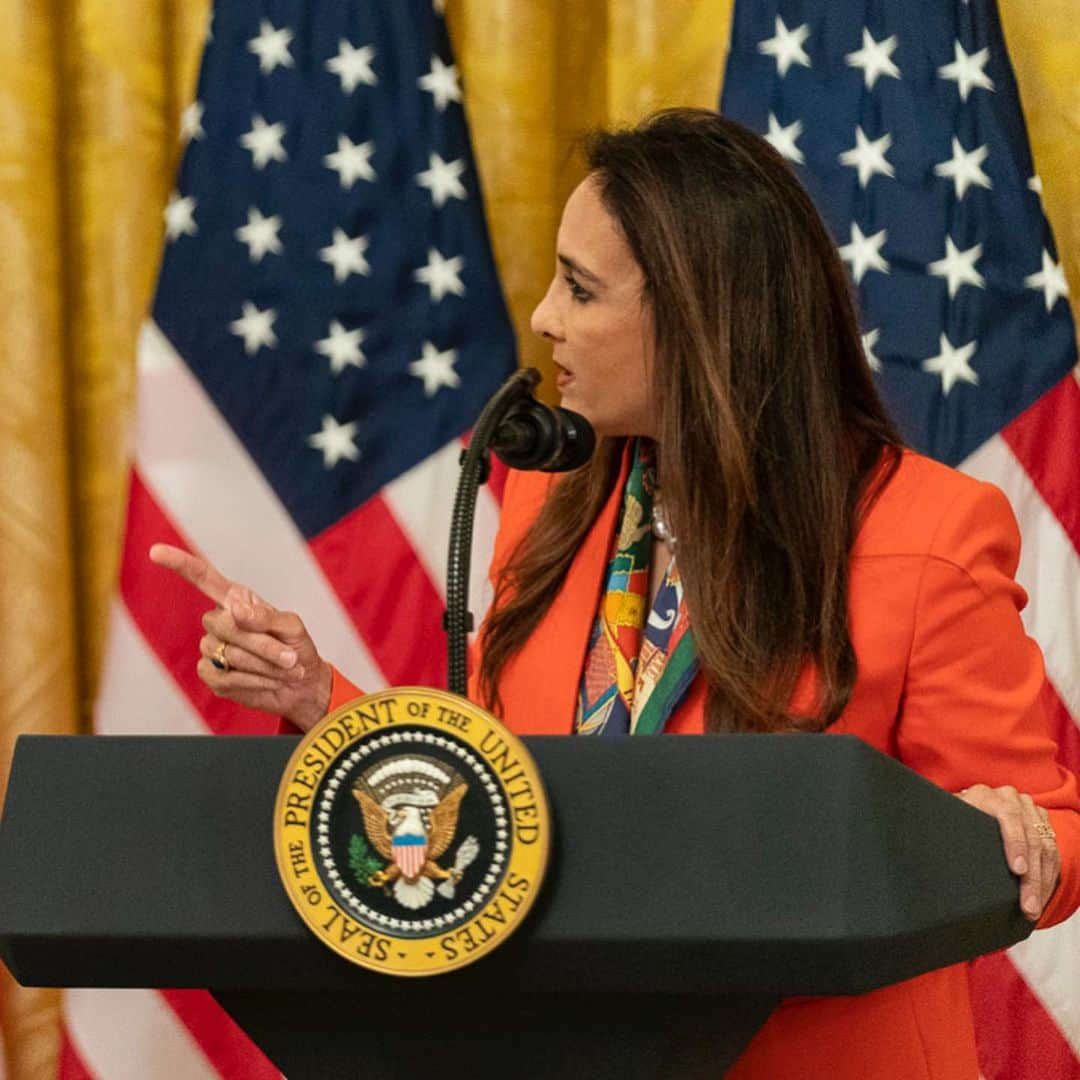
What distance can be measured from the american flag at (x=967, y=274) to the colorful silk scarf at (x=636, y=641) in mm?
781

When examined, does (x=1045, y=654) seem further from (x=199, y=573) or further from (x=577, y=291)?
(x=199, y=573)

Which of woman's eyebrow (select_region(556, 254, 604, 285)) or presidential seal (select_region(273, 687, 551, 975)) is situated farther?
woman's eyebrow (select_region(556, 254, 604, 285))

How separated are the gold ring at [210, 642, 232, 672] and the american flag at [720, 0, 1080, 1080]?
3.83ft

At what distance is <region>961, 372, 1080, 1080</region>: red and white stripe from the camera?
2131 mm

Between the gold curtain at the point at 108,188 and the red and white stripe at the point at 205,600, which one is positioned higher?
the gold curtain at the point at 108,188

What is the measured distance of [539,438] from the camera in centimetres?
103

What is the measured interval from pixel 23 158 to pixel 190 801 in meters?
1.48

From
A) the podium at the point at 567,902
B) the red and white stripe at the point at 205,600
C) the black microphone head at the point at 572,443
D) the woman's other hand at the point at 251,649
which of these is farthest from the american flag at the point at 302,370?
the podium at the point at 567,902

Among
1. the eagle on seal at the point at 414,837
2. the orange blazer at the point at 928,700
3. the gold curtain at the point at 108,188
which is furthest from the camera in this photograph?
the gold curtain at the point at 108,188

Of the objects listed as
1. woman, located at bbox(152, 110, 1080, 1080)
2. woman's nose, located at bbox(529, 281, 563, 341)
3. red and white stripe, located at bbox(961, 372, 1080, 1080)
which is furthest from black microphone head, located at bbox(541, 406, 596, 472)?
red and white stripe, located at bbox(961, 372, 1080, 1080)

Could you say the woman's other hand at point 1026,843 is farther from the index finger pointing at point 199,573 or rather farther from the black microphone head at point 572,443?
the index finger pointing at point 199,573

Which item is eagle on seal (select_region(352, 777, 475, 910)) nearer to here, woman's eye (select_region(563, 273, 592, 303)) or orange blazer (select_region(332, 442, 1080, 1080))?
orange blazer (select_region(332, 442, 1080, 1080))

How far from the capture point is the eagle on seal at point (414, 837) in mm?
782

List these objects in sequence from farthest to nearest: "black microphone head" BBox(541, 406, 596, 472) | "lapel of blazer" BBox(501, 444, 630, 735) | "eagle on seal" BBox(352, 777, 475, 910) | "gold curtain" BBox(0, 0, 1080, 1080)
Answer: "gold curtain" BBox(0, 0, 1080, 1080), "lapel of blazer" BBox(501, 444, 630, 735), "black microphone head" BBox(541, 406, 596, 472), "eagle on seal" BBox(352, 777, 475, 910)
